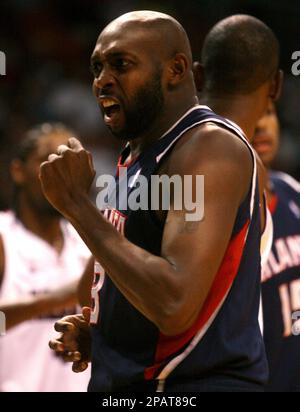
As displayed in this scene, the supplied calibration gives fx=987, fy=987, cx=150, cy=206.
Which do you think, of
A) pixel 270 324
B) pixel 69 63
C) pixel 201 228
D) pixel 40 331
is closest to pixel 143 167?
pixel 201 228

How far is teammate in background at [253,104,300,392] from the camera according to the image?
169 inches

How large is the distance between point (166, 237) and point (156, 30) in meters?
0.66

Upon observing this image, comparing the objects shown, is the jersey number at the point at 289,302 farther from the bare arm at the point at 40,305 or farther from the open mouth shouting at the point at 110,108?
the open mouth shouting at the point at 110,108

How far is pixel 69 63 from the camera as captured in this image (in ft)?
31.5

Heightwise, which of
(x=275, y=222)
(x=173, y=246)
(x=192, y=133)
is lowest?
(x=275, y=222)

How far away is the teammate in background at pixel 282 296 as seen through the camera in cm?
429

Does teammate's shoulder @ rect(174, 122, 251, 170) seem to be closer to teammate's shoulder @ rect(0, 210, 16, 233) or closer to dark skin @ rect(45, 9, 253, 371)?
dark skin @ rect(45, 9, 253, 371)

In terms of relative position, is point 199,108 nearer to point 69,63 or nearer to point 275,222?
point 275,222

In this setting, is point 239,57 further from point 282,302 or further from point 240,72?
point 282,302

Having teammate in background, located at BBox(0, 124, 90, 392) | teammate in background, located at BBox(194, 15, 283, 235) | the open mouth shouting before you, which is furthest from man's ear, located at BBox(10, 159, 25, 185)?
the open mouth shouting

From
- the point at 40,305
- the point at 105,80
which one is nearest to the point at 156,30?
the point at 105,80

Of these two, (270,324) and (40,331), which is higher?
(270,324)

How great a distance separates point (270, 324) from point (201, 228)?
190cm

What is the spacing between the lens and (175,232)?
2.59 m
